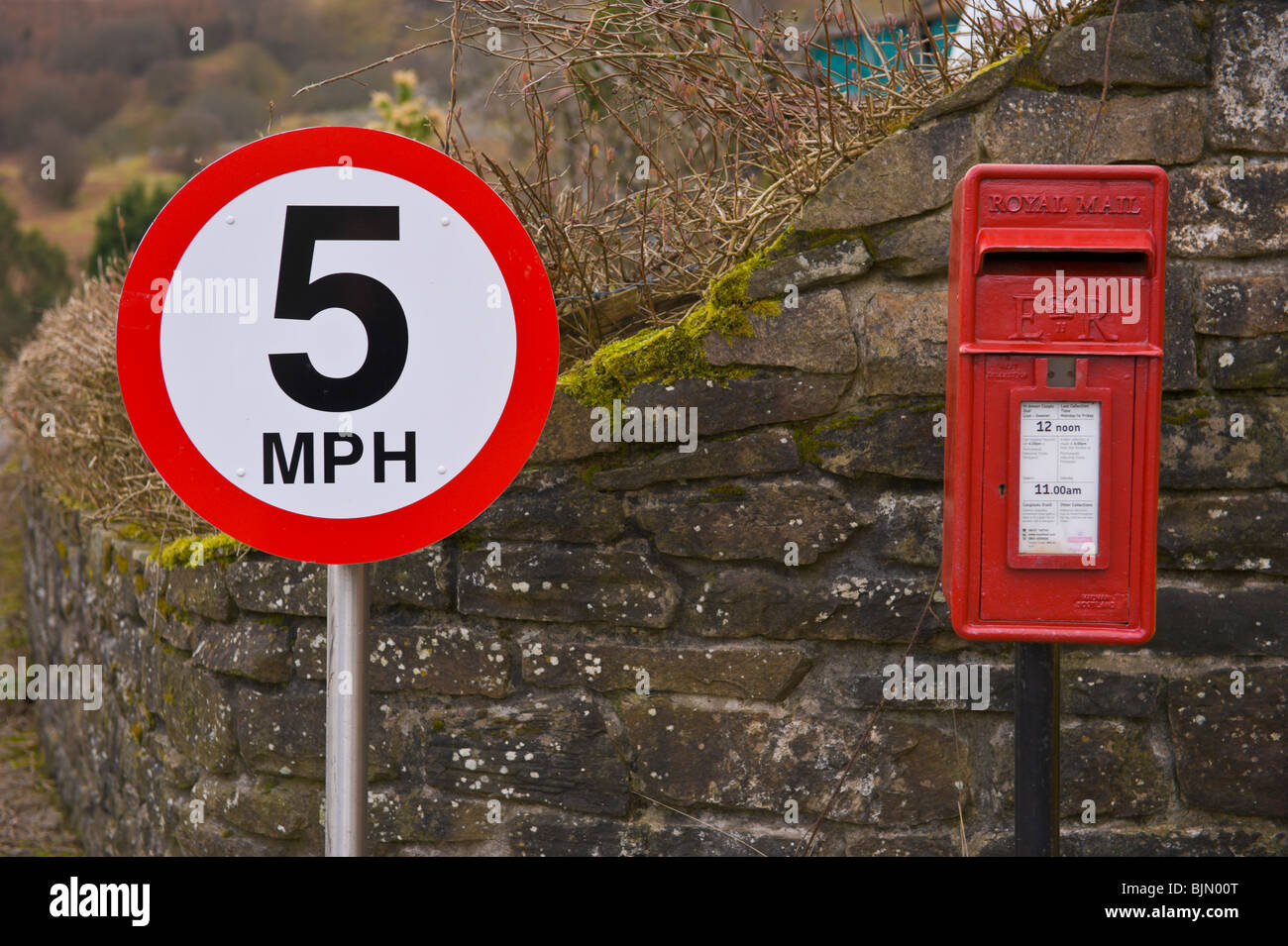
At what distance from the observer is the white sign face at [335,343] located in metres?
1.74

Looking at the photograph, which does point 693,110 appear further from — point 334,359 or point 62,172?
point 62,172

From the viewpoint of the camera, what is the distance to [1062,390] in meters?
1.83

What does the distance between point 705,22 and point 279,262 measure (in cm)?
190

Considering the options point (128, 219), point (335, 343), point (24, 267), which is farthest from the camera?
point (24, 267)

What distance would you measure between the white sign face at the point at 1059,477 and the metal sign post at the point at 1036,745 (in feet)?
0.84

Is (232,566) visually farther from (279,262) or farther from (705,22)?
(705,22)

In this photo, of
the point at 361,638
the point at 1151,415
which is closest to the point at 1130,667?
the point at 1151,415

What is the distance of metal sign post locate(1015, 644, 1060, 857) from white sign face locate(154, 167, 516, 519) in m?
1.16

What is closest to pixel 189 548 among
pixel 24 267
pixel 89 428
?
pixel 89 428

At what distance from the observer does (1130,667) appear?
2.49 metres

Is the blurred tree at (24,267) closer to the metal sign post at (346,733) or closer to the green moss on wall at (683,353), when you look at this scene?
the green moss on wall at (683,353)

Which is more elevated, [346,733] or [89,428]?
[89,428]

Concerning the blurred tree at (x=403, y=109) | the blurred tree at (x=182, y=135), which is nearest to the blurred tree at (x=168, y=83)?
the blurred tree at (x=182, y=135)

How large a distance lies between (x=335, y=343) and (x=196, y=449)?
1.06ft
